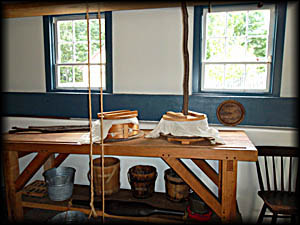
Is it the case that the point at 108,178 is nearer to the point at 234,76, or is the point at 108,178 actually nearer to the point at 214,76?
the point at 214,76

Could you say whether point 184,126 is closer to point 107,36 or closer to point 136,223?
point 136,223

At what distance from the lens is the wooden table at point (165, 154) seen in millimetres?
2295

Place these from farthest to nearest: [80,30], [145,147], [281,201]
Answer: [80,30], [281,201], [145,147]

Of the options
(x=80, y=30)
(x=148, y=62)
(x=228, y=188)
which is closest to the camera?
(x=228, y=188)

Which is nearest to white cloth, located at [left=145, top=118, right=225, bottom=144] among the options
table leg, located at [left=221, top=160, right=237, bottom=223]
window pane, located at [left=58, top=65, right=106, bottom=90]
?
table leg, located at [left=221, top=160, right=237, bottom=223]

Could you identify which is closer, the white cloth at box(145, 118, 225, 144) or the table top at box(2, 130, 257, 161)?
the table top at box(2, 130, 257, 161)

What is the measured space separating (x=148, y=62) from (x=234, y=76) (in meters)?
1.16

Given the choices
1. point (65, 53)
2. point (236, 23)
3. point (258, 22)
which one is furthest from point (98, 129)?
point (258, 22)

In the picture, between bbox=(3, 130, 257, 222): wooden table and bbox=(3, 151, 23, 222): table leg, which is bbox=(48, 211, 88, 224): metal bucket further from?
bbox=(3, 151, 23, 222): table leg

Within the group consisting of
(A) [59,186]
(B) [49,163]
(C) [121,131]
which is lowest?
(A) [59,186]

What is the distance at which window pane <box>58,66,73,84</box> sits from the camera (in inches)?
153

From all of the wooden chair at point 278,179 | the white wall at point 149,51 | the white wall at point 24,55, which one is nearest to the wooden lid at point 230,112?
the wooden chair at point 278,179

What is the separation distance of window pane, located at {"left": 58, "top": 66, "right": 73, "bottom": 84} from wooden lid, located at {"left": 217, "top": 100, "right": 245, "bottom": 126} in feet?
7.46

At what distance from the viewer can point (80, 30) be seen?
12.4 ft
